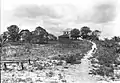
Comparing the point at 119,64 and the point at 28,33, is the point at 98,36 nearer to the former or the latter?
the point at 28,33

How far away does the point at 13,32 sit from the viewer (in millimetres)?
47375

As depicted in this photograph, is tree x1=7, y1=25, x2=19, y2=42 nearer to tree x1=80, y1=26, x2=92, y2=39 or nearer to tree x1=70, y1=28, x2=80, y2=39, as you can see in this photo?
tree x1=70, y1=28, x2=80, y2=39

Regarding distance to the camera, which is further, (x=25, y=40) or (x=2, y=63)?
(x=25, y=40)

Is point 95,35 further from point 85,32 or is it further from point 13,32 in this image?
point 13,32

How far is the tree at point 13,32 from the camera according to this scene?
4688 centimetres

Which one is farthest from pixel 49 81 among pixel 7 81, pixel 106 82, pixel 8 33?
pixel 8 33

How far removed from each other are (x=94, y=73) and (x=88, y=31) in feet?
215

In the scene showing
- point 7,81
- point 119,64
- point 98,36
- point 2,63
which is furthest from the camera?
point 98,36

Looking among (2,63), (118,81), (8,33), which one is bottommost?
(118,81)

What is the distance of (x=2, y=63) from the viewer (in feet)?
50.0

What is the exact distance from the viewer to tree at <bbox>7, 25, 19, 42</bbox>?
46.9 metres

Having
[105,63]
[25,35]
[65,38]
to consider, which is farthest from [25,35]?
[105,63]

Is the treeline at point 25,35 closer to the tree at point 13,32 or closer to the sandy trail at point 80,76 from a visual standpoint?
the tree at point 13,32

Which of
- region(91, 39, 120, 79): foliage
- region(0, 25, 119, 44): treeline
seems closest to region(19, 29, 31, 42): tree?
region(0, 25, 119, 44): treeline
